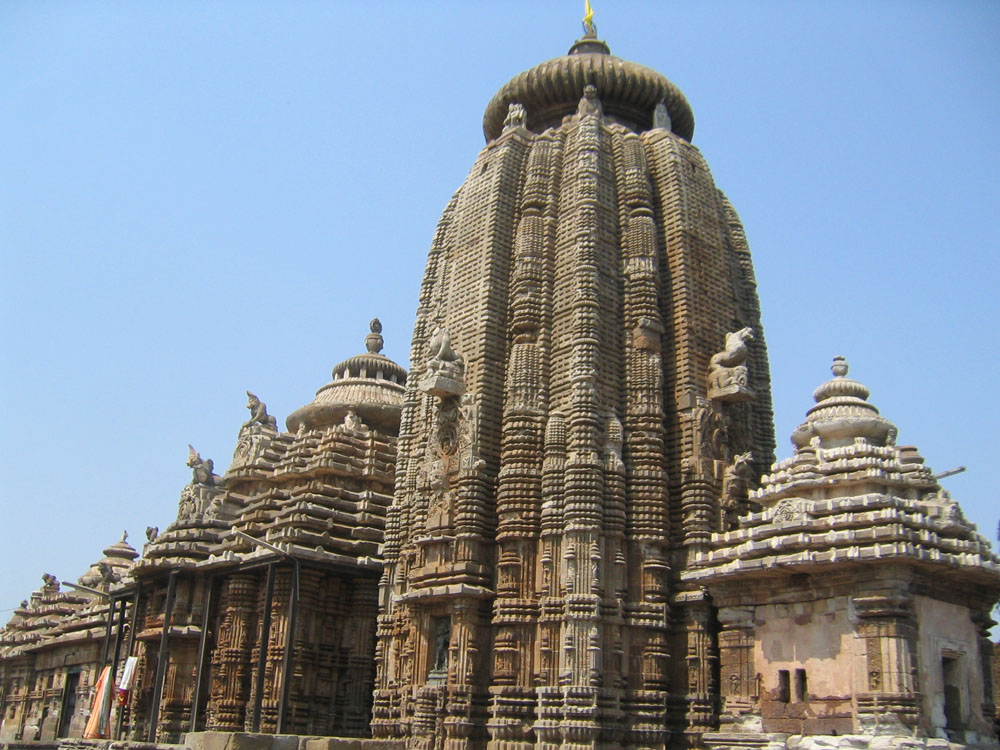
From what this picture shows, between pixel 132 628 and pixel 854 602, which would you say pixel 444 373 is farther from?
pixel 132 628

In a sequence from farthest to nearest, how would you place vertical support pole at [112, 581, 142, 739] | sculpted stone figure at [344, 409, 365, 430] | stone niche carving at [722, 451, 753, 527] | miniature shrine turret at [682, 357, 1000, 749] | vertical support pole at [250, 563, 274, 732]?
sculpted stone figure at [344, 409, 365, 430] → vertical support pole at [112, 581, 142, 739] → vertical support pole at [250, 563, 274, 732] → stone niche carving at [722, 451, 753, 527] → miniature shrine turret at [682, 357, 1000, 749]

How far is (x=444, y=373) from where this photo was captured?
26.4 m

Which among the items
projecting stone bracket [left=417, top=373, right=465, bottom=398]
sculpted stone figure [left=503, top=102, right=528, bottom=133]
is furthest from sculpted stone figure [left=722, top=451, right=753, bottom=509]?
sculpted stone figure [left=503, top=102, right=528, bottom=133]

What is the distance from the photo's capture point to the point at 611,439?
2477 centimetres

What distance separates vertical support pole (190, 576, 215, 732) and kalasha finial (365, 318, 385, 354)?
12.0m

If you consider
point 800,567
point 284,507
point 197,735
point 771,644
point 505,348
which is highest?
point 505,348

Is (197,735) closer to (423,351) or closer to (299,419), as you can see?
(423,351)

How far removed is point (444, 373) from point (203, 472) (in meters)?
15.4

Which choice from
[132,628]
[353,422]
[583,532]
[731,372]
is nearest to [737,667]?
[583,532]

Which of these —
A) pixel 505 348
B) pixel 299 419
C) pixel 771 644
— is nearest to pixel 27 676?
pixel 299 419

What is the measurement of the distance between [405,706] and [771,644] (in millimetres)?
9025

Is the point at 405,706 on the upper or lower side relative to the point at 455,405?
lower

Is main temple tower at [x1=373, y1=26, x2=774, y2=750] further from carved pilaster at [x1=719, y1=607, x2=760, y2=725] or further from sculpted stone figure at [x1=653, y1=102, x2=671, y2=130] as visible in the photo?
carved pilaster at [x1=719, y1=607, x2=760, y2=725]

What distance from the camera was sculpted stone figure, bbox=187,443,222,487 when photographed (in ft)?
124
